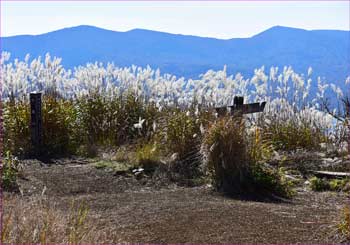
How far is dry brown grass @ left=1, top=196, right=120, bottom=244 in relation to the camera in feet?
14.2

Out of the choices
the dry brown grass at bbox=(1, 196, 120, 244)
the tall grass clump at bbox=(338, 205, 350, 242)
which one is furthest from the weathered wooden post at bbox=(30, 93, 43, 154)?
the tall grass clump at bbox=(338, 205, 350, 242)

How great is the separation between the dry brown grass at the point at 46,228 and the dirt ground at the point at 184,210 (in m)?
0.25

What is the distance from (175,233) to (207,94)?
6.96 meters

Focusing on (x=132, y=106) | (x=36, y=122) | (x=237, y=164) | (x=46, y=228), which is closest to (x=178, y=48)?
(x=132, y=106)

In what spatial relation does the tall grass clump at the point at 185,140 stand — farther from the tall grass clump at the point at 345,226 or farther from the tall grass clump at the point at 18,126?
the tall grass clump at the point at 345,226

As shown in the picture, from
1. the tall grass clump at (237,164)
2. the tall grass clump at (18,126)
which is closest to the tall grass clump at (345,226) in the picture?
the tall grass clump at (237,164)

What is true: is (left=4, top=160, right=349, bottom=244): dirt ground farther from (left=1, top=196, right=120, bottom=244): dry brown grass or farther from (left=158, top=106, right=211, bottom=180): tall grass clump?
(left=158, top=106, right=211, bottom=180): tall grass clump

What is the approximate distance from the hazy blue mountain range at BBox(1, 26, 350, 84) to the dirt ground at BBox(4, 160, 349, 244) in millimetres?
102702

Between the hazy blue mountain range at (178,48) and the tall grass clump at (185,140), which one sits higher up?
the hazy blue mountain range at (178,48)

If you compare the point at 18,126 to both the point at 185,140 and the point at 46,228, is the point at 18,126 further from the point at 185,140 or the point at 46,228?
the point at 46,228

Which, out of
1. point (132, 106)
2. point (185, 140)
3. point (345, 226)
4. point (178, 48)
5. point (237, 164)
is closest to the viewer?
point (345, 226)

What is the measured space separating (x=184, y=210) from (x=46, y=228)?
179 cm

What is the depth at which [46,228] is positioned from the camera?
4496 mm

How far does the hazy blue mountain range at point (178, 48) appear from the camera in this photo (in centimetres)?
11838
